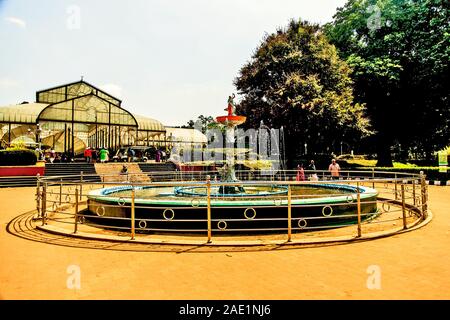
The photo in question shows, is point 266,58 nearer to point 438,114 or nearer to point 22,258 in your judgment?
point 438,114

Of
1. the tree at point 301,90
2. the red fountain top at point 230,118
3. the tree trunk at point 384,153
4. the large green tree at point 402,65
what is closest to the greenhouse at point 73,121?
the tree at point 301,90

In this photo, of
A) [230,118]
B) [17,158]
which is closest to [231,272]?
[230,118]

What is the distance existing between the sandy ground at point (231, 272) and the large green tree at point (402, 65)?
24.5 m

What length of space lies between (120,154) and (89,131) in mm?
4878

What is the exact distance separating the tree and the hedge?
18189 mm

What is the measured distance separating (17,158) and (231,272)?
980 inches

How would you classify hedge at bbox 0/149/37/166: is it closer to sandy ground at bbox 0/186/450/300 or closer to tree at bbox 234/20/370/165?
tree at bbox 234/20/370/165

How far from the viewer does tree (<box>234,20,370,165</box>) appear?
25.5m

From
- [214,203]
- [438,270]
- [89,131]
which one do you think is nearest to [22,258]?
[214,203]

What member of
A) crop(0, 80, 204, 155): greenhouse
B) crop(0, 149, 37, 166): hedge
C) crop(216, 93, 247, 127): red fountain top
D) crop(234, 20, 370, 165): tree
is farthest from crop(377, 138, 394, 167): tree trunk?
crop(0, 149, 37, 166): hedge

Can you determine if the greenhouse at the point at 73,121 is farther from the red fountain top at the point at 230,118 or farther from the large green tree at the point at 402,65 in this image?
the large green tree at the point at 402,65

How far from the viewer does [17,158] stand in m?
23.6
